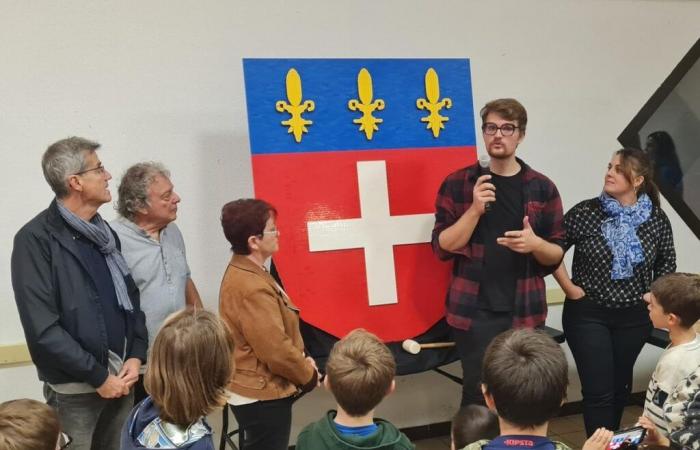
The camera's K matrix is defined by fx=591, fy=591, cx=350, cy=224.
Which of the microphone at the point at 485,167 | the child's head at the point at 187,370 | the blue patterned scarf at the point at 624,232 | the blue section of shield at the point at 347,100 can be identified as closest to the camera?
the child's head at the point at 187,370

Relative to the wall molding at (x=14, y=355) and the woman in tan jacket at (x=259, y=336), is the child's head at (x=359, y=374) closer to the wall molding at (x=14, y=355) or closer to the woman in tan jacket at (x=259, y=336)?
the woman in tan jacket at (x=259, y=336)

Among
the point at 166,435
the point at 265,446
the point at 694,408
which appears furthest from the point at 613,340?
the point at 166,435

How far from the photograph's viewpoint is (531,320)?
2094 millimetres

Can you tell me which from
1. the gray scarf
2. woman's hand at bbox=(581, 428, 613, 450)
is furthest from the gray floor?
the gray scarf

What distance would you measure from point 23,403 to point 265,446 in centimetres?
88

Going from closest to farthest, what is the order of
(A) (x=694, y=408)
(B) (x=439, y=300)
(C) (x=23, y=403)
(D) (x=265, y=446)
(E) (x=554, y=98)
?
(C) (x=23, y=403)
(A) (x=694, y=408)
(D) (x=265, y=446)
(B) (x=439, y=300)
(E) (x=554, y=98)

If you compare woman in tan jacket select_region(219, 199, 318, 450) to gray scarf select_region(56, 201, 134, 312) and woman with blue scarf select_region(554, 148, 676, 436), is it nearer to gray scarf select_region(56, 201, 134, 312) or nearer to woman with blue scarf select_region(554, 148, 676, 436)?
gray scarf select_region(56, 201, 134, 312)

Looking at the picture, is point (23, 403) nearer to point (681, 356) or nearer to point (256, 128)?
point (256, 128)

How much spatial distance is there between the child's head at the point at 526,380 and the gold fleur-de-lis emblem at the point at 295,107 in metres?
1.23

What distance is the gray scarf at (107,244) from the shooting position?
1.68 meters

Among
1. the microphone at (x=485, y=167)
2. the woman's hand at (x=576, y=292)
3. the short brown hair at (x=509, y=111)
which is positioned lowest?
the woman's hand at (x=576, y=292)

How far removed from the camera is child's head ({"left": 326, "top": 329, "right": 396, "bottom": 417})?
128cm

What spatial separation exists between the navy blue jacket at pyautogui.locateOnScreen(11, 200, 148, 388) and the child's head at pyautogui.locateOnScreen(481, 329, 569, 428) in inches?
Answer: 42.8

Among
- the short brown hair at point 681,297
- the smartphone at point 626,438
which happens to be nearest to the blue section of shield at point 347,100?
the short brown hair at point 681,297
